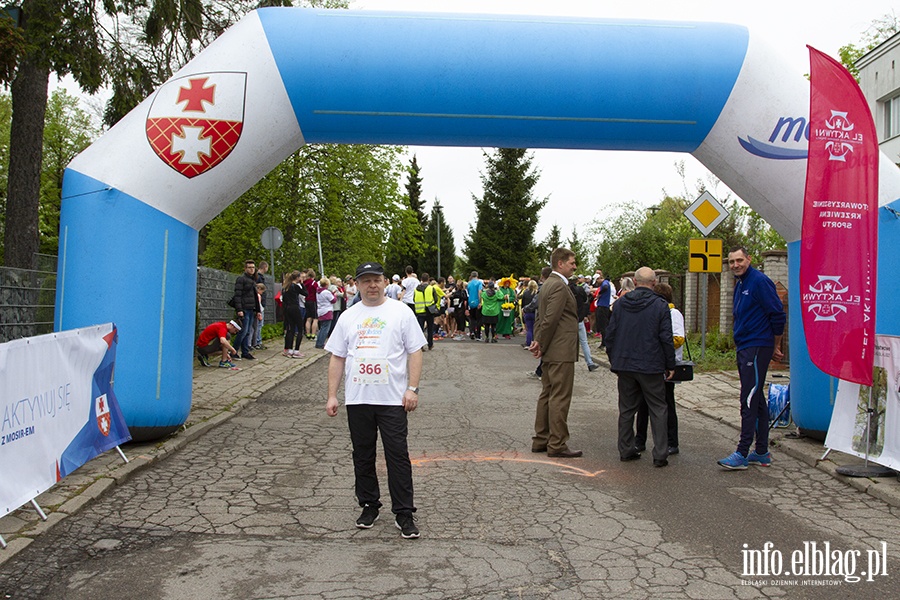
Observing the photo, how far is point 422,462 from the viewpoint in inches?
281

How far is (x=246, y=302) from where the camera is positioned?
1528cm

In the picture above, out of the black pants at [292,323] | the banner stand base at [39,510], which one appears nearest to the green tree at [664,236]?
the black pants at [292,323]

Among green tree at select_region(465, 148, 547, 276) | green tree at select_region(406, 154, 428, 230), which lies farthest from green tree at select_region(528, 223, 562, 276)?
green tree at select_region(406, 154, 428, 230)

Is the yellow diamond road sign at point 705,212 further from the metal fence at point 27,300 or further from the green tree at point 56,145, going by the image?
the green tree at point 56,145

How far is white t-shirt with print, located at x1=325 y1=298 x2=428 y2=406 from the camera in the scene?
5.15 m

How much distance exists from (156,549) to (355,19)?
4.86 metres

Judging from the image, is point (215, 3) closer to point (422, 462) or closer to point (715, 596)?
point (422, 462)

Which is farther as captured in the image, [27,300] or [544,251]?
[544,251]

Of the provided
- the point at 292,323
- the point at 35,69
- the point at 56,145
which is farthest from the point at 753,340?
the point at 56,145

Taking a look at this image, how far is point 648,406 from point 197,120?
4.68 metres

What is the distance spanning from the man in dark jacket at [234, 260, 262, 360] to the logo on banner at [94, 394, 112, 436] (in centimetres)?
833

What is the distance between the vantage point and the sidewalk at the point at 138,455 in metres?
5.06

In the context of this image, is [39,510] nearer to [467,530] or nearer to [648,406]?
[467,530]

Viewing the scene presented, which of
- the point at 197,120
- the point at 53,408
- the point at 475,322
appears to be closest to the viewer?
the point at 53,408
